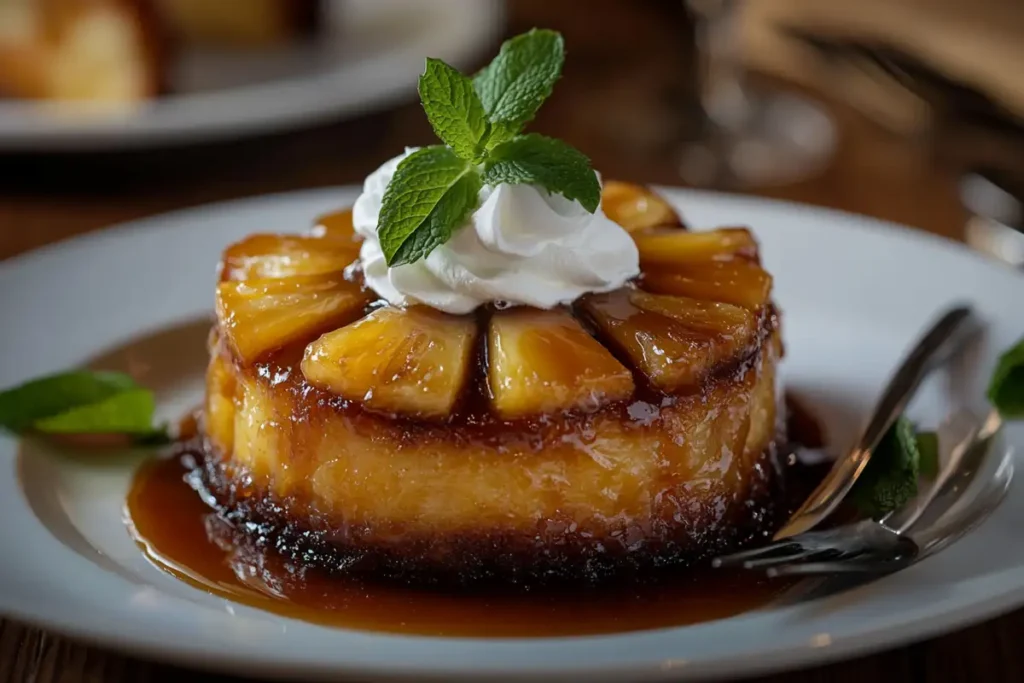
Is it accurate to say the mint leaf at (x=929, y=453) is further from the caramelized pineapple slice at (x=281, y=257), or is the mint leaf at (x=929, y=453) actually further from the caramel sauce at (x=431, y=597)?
the caramelized pineapple slice at (x=281, y=257)

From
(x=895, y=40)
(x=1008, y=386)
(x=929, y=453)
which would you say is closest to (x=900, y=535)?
(x=929, y=453)

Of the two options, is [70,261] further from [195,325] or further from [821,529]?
[821,529]

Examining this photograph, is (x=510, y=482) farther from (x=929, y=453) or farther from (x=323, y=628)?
(x=929, y=453)

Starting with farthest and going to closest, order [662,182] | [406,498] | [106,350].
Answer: [662,182] < [106,350] < [406,498]

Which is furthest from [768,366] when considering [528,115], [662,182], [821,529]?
[662,182]

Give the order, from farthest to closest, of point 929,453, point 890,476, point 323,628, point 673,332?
point 929,453 → point 890,476 → point 673,332 → point 323,628

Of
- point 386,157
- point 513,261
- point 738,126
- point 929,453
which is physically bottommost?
point 738,126

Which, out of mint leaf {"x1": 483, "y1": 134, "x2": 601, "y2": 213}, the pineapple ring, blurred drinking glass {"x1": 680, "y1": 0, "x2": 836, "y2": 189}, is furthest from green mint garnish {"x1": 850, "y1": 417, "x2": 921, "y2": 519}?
blurred drinking glass {"x1": 680, "y1": 0, "x2": 836, "y2": 189}

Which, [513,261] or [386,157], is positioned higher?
[513,261]
